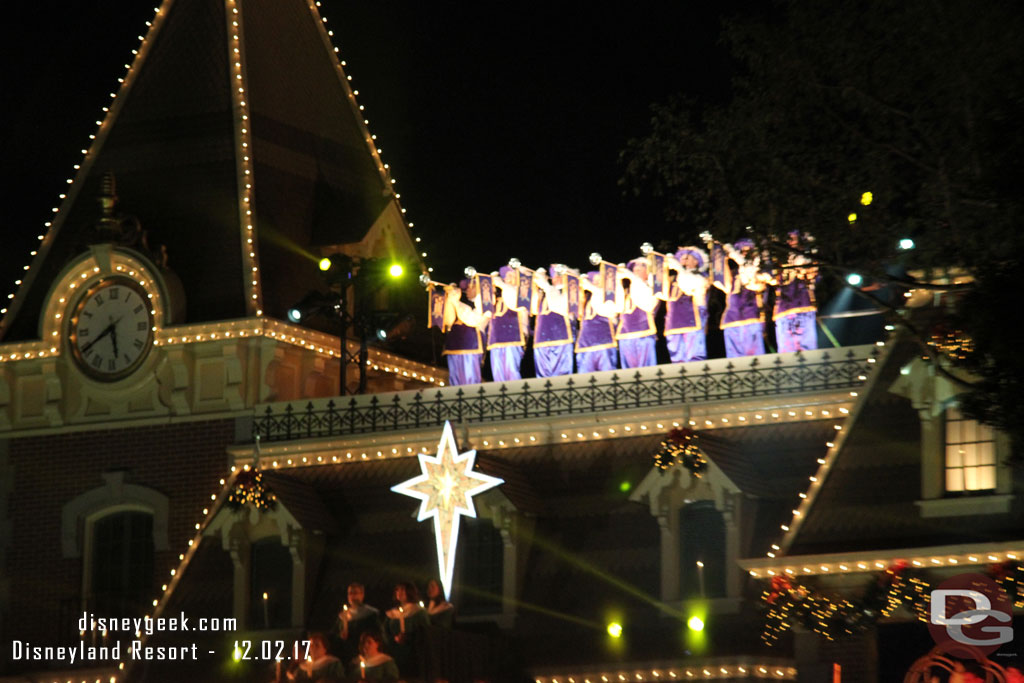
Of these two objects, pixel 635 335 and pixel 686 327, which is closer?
pixel 686 327

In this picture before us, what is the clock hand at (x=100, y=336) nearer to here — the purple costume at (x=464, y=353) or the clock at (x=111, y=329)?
the clock at (x=111, y=329)

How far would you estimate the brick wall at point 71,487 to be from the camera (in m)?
31.6

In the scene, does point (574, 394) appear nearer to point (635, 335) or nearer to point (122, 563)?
point (635, 335)

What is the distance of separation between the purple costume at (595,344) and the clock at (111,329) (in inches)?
277

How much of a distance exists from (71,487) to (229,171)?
5823 mm

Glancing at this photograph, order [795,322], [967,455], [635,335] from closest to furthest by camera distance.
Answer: [967,455], [795,322], [635,335]

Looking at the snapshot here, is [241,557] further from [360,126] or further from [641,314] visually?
[360,126]

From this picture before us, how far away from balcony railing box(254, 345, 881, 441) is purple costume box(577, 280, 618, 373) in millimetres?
1917

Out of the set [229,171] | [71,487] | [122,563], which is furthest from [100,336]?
[122,563]

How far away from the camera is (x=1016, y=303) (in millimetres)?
18688

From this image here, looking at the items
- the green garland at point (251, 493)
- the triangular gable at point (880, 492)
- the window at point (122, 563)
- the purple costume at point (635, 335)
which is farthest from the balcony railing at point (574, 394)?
the window at point (122, 563)

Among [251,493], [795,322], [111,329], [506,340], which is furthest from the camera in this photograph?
[111,329]

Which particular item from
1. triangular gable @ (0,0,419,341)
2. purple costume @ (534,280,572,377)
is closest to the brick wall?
triangular gable @ (0,0,419,341)

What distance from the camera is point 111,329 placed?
32.6 m
